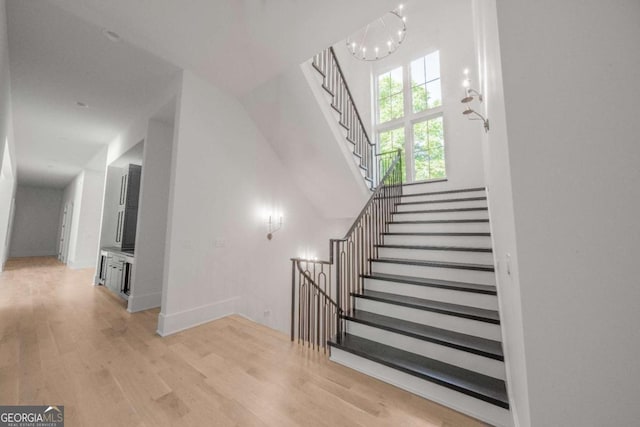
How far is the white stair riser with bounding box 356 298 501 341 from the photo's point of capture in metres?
2.03

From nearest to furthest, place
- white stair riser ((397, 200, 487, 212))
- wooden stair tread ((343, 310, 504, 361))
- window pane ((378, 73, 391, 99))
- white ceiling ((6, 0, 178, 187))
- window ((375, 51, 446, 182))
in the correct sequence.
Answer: wooden stair tread ((343, 310, 504, 361)), white ceiling ((6, 0, 178, 187)), white stair riser ((397, 200, 487, 212)), window ((375, 51, 446, 182)), window pane ((378, 73, 391, 99))

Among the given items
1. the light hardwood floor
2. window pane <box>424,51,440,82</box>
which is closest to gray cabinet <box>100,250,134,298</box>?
the light hardwood floor

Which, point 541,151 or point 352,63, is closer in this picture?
point 541,151

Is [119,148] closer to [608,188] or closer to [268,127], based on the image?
[268,127]

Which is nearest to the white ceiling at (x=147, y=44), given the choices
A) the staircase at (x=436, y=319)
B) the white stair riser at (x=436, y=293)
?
the staircase at (x=436, y=319)

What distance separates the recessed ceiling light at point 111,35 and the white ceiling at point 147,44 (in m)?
0.04

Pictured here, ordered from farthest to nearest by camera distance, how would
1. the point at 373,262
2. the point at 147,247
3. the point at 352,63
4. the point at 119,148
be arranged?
the point at 352,63, the point at 119,148, the point at 147,247, the point at 373,262

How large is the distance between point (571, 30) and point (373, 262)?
2704 mm

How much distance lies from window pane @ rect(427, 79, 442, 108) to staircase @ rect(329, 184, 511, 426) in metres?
3.74

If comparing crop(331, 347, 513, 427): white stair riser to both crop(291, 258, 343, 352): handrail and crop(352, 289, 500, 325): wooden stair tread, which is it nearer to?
crop(291, 258, 343, 352): handrail

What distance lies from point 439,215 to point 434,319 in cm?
196

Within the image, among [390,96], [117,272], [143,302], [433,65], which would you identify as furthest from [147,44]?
[433,65]

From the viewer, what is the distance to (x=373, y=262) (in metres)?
3.22

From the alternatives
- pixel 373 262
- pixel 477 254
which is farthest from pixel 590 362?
pixel 373 262
